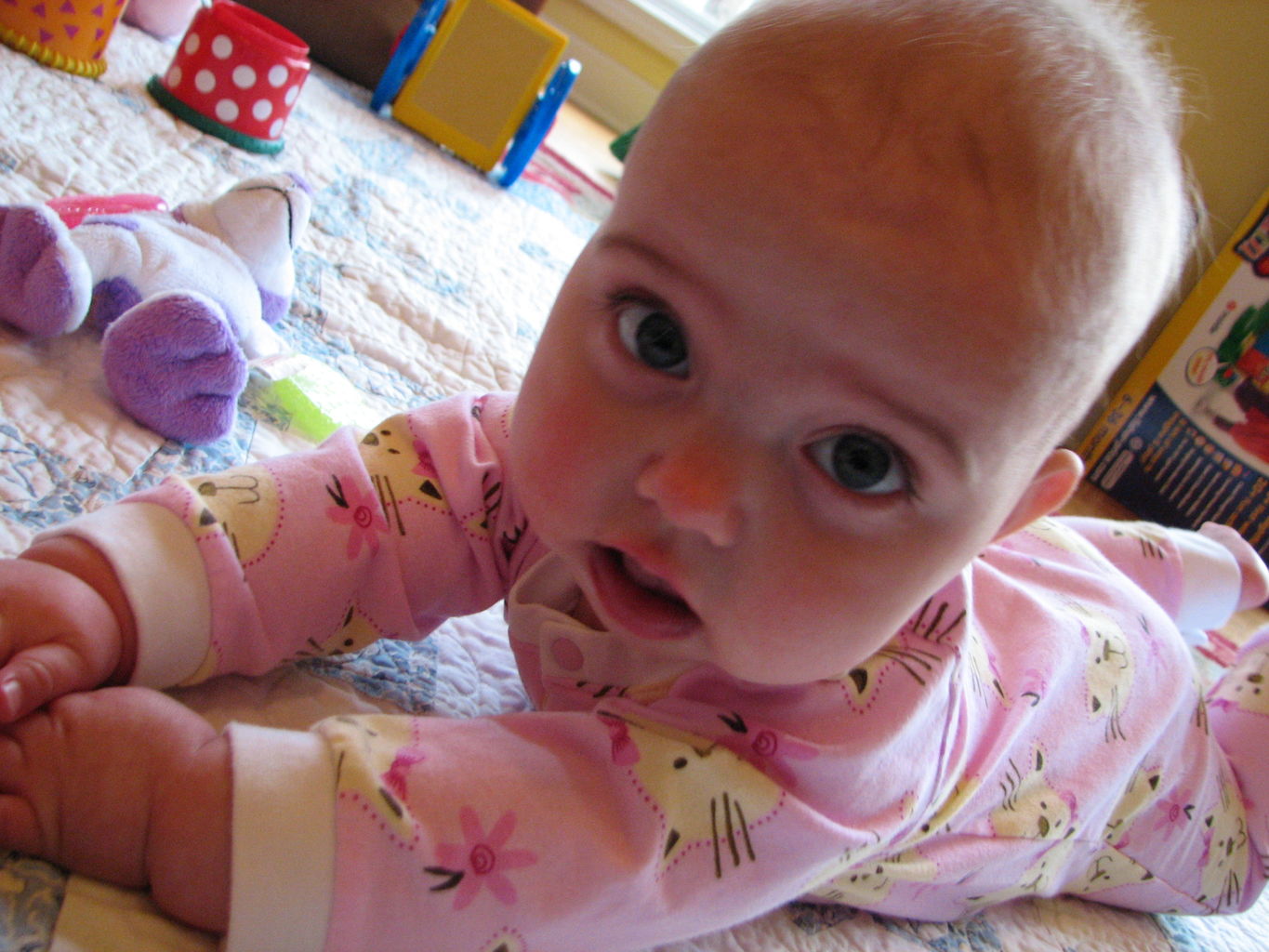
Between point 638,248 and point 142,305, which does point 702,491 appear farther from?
point 142,305

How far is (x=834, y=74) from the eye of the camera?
0.39 metres

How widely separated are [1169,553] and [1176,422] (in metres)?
1.02

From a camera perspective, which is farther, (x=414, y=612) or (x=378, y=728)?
(x=414, y=612)

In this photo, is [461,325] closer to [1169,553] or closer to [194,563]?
[194,563]

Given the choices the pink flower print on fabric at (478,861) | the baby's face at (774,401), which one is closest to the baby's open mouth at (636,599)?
the baby's face at (774,401)

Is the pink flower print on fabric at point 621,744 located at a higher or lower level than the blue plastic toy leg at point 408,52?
lower

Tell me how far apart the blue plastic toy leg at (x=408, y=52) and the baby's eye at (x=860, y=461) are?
1.48m

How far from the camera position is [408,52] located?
1.67 metres

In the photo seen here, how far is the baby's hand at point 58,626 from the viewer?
1.25ft

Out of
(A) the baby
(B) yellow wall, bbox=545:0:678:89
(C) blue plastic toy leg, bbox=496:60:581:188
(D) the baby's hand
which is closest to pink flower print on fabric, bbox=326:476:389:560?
(A) the baby

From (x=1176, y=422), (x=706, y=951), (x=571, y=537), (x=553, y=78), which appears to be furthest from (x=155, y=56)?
(x=1176, y=422)

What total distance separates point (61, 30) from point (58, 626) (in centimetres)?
88

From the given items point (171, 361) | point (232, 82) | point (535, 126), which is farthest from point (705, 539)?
point (535, 126)

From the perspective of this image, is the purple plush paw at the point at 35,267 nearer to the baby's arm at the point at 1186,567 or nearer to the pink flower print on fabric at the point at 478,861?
the pink flower print on fabric at the point at 478,861
